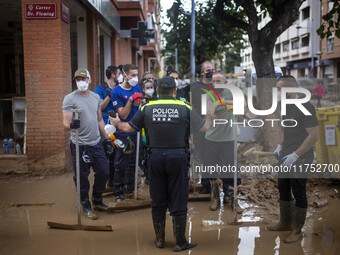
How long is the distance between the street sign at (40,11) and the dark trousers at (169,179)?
458 centimetres

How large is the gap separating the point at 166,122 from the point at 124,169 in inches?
81.2

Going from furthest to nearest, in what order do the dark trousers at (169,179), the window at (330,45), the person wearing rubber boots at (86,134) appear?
1. the window at (330,45)
2. the person wearing rubber boots at (86,134)
3. the dark trousers at (169,179)

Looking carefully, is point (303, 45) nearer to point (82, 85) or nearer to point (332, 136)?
point (332, 136)

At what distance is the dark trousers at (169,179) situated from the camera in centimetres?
414

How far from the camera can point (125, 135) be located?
5.88 m

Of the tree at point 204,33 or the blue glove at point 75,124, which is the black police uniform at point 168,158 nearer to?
the blue glove at point 75,124

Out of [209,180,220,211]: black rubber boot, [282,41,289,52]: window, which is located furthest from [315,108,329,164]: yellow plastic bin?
[282,41,289,52]: window

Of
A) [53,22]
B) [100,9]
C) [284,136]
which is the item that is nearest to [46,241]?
[284,136]

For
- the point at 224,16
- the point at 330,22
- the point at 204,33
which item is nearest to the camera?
the point at 330,22

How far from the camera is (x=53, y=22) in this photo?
24.8ft

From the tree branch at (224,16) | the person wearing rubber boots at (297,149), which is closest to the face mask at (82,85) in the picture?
the person wearing rubber boots at (297,149)

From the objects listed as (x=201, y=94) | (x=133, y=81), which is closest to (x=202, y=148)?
(x=201, y=94)

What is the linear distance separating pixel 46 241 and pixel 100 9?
774 centimetres

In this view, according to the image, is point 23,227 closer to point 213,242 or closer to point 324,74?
point 213,242
